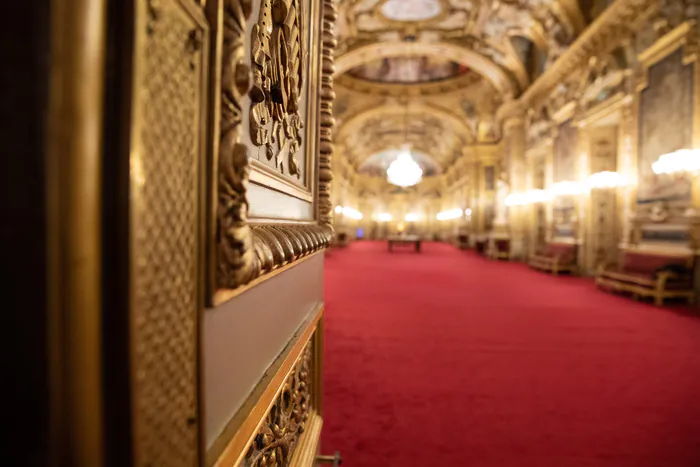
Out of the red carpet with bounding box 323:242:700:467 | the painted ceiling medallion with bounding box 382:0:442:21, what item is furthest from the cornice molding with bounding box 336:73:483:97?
the red carpet with bounding box 323:242:700:467

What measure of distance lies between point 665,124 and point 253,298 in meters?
8.72

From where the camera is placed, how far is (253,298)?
82 centimetres

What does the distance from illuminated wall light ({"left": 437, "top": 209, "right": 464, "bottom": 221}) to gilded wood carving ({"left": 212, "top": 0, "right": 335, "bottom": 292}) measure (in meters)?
28.8

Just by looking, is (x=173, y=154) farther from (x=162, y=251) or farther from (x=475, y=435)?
(x=475, y=435)

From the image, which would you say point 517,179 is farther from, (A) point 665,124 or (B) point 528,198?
(A) point 665,124

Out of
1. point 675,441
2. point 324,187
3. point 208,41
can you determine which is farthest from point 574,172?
point 208,41

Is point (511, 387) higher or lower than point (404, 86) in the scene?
lower

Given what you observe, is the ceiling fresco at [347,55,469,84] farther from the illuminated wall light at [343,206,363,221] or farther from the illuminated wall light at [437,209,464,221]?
the illuminated wall light at [437,209,464,221]

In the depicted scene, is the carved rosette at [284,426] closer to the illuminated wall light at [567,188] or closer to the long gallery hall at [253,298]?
the long gallery hall at [253,298]

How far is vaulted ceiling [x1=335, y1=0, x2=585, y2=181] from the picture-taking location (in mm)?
11641

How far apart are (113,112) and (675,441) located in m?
2.98

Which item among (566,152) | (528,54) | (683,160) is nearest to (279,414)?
(683,160)

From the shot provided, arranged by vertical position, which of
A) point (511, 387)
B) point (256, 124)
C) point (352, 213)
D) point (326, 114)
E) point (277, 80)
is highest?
point (352, 213)

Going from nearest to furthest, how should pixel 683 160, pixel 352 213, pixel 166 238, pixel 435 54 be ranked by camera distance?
pixel 166 238 → pixel 683 160 → pixel 435 54 → pixel 352 213
